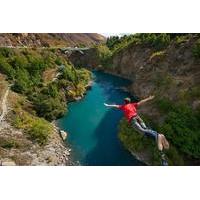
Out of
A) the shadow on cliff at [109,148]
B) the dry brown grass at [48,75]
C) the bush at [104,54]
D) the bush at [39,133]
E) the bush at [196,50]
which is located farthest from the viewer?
the bush at [104,54]

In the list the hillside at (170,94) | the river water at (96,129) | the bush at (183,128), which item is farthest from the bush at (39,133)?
the bush at (183,128)

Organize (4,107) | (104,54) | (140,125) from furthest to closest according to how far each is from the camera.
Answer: (104,54), (4,107), (140,125)

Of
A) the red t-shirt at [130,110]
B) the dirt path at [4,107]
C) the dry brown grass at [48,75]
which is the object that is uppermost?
the red t-shirt at [130,110]

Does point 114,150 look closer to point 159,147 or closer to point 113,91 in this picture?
point 159,147

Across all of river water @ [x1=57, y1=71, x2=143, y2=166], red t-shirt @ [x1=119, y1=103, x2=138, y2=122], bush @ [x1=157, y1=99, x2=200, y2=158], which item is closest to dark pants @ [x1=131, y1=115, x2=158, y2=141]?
red t-shirt @ [x1=119, y1=103, x2=138, y2=122]

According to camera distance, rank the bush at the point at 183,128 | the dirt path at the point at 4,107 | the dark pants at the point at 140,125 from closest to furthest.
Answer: the dark pants at the point at 140,125 < the bush at the point at 183,128 < the dirt path at the point at 4,107

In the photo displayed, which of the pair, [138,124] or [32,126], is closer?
[138,124]

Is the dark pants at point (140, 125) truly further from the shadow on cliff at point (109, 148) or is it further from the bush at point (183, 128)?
the shadow on cliff at point (109, 148)

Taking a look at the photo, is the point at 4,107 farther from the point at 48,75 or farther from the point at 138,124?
the point at 138,124

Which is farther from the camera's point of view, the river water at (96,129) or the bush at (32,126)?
the bush at (32,126)

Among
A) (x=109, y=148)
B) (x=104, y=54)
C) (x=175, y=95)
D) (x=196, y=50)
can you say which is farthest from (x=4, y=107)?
(x=104, y=54)
